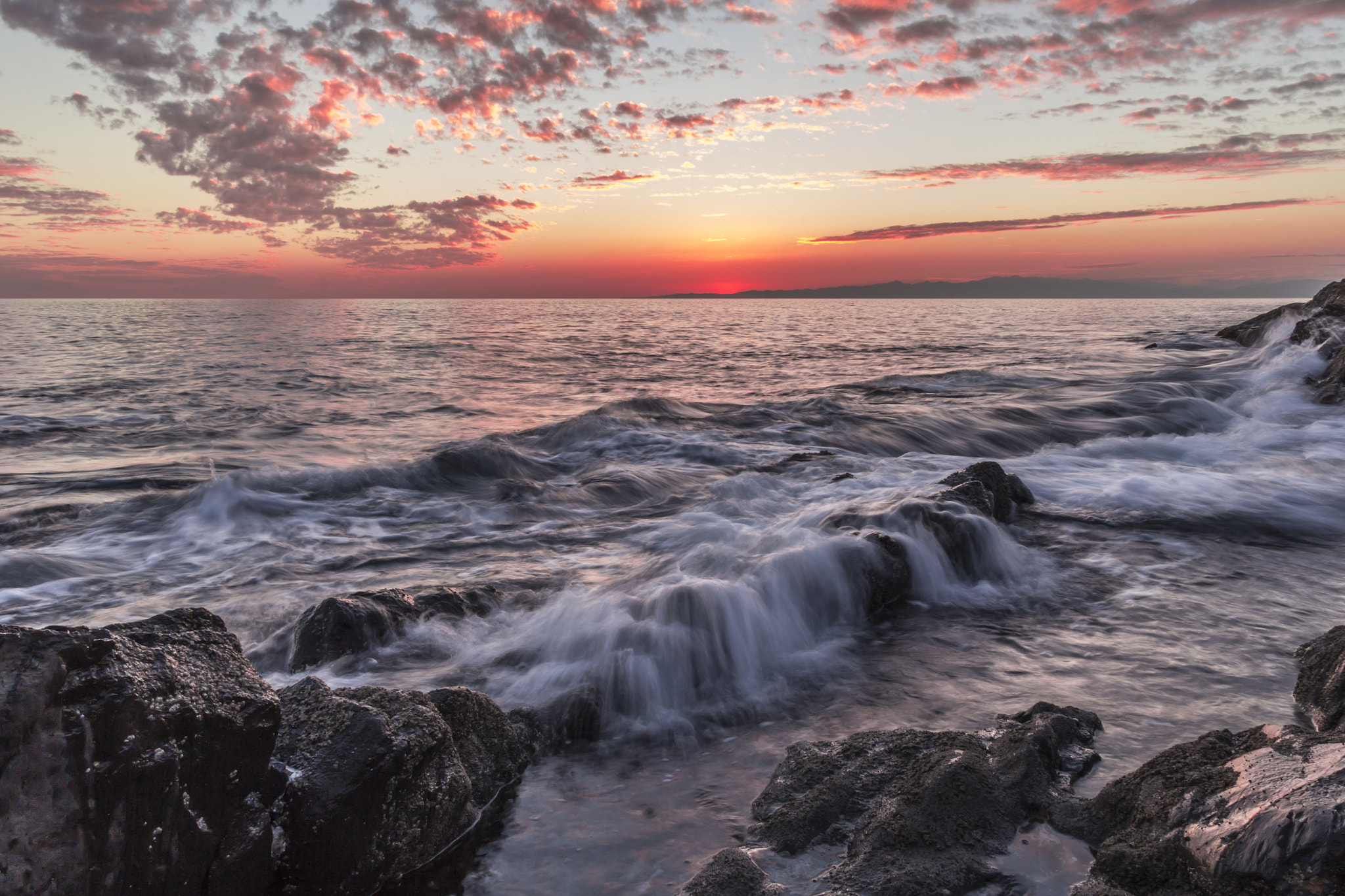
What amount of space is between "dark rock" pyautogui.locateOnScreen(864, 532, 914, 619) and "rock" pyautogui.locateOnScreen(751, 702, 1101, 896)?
2.16 m

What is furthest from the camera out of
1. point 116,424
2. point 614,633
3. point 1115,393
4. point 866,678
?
point 1115,393

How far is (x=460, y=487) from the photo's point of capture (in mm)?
10656

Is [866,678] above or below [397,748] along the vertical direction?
below

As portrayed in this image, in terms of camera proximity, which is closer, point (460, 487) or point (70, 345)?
point (460, 487)

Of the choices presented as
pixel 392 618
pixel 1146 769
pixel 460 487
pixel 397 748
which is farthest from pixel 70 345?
pixel 1146 769

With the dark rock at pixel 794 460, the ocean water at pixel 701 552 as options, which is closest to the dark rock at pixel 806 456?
the dark rock at pixel 794 460

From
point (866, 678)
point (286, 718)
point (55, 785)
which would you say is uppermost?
point (55, 785)

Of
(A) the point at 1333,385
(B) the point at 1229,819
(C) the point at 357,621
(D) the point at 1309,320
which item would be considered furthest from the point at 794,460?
(D) the point at 1309,320

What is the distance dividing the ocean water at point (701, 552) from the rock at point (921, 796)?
20cm

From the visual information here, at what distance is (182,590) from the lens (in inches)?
259

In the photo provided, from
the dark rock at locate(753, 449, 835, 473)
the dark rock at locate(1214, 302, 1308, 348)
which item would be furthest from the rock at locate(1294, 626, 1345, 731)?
the dark rock at locate(1214, 302, 1308, 348)

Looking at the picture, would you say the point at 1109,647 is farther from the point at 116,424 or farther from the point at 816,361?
the point at 816,361

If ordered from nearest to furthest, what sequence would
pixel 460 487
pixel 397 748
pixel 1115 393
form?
pixel 397 748 < pixel 460 487 < pixel 1115 393

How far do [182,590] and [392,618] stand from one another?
9.08ft
